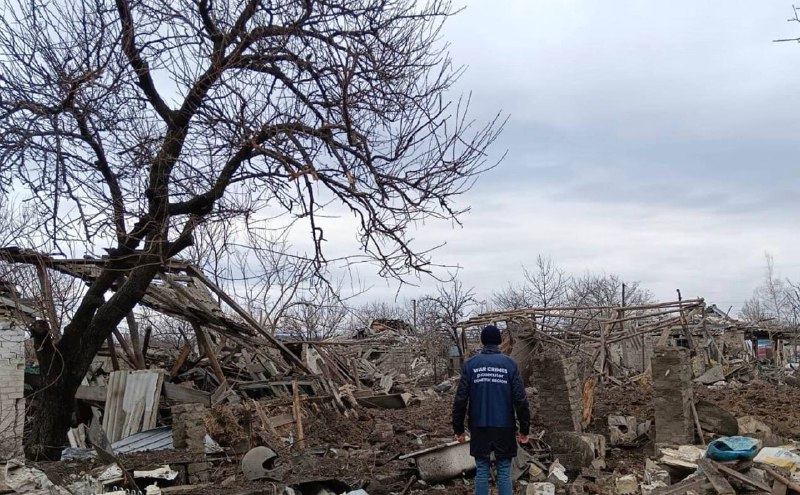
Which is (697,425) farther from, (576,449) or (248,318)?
(248,318)

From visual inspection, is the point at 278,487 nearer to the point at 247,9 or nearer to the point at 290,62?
the point at 290,62

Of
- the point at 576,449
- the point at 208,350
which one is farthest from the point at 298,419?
the point at 576,449

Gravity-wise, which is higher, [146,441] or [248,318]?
[248,318]

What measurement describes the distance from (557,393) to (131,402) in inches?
311

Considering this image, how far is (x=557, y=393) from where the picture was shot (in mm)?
11086

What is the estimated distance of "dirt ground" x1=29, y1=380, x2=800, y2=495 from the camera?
29.4 feet

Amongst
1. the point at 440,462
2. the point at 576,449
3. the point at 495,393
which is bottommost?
the point at 576,449

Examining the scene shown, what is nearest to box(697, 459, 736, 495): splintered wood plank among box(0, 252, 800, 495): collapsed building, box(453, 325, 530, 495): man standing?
box(0, 252, 800, 495): collapsed building

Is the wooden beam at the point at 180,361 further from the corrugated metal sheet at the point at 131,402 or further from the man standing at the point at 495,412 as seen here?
the man standing at the point at 495,412

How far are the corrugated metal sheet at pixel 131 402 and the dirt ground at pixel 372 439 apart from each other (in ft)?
6.50

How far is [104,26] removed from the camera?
25.5 feet

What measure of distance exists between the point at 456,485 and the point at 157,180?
5.31 meters

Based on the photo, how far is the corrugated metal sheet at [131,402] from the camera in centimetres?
1297

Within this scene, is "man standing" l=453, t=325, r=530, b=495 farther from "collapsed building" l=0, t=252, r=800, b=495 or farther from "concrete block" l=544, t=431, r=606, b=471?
"concrete block" l=544, t=431, r=606, b=471
